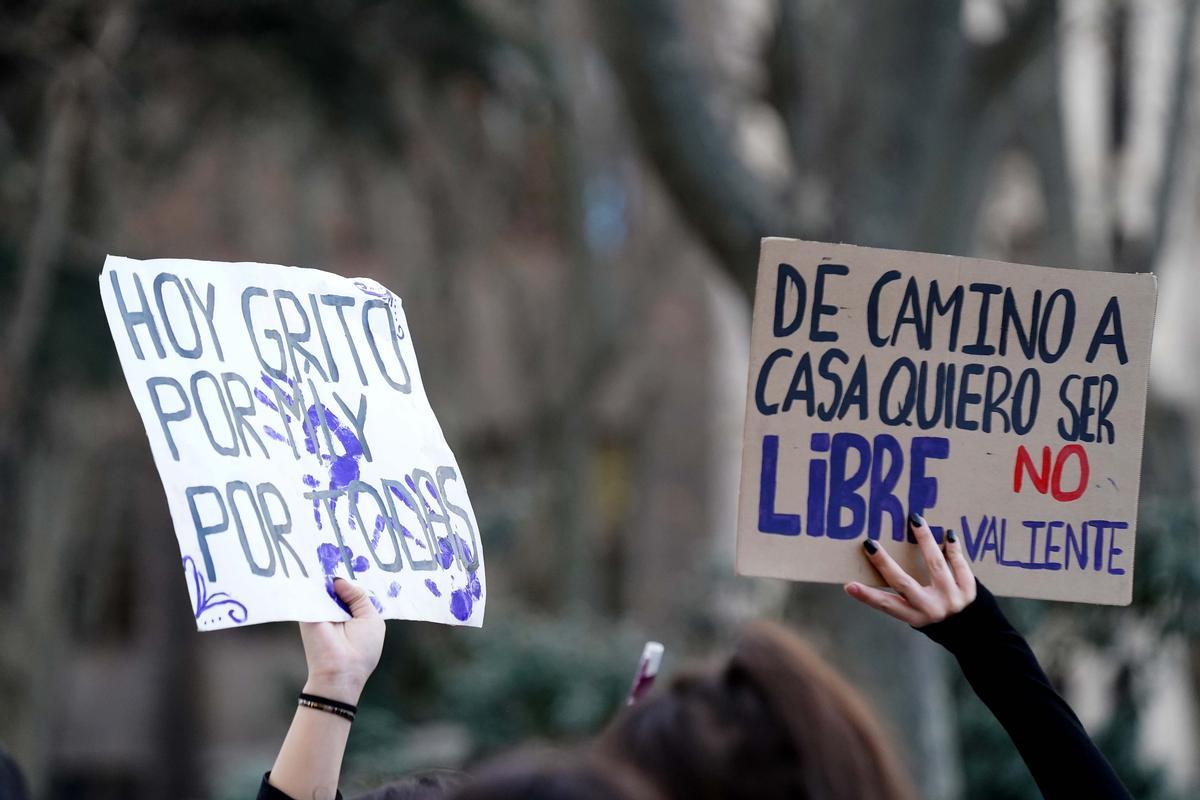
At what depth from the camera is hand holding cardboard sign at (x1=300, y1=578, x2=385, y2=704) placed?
6.10 ft

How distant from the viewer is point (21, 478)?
26.9 feet

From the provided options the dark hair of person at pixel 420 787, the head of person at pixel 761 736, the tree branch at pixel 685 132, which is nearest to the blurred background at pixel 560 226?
the tree branch at pixel 685 132

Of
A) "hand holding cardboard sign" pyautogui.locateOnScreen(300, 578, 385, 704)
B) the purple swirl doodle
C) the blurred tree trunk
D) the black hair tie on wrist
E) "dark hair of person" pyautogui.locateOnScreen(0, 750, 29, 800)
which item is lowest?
"dark hair of person" pyautogui.locateOnScreen(0, 750, 29, 800)

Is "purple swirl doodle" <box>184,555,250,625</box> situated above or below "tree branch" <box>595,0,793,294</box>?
below

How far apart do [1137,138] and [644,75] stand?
650 cm

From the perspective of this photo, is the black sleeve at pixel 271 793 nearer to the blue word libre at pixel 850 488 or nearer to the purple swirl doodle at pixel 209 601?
the purple swirl doodle at pixel 209 601

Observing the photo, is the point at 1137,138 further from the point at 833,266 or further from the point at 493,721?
the point at 833,266

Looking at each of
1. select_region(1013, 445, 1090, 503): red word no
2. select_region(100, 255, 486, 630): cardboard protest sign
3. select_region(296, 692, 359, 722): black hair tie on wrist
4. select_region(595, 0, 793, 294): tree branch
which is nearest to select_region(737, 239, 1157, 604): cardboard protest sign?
select_region(1013, 445, 1090, 503): red word no

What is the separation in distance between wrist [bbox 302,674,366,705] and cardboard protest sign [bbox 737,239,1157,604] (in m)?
0.60

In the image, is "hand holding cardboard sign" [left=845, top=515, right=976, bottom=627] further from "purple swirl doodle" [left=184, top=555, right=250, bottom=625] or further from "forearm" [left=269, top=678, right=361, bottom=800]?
"purple swirl doodle" [left=184, top=555, right=250, bottom=625]

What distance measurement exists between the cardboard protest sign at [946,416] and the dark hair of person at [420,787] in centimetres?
52

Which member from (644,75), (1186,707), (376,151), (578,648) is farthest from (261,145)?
(1186,707)

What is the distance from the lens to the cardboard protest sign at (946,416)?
83.7 inches

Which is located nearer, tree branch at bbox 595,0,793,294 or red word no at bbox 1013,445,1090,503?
red word no at bbox 1013,445,1090,503
